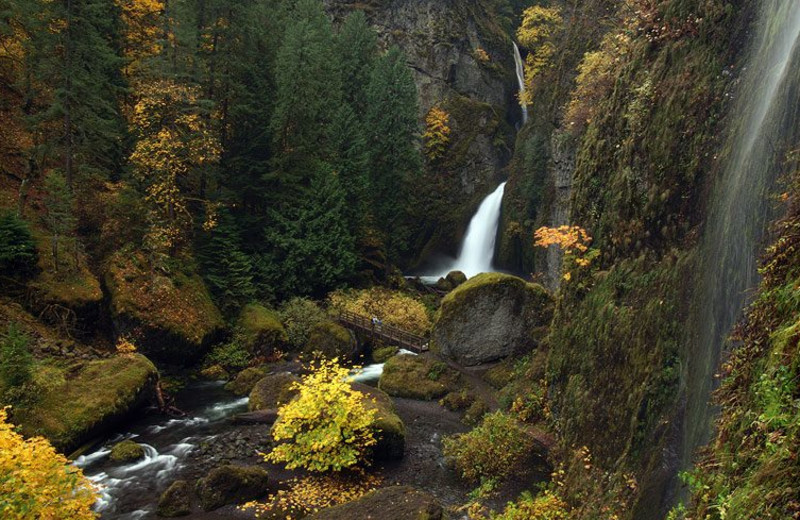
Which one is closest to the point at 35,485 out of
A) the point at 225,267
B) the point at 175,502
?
the point at 175,502

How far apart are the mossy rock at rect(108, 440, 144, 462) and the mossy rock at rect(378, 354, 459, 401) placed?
9360mm

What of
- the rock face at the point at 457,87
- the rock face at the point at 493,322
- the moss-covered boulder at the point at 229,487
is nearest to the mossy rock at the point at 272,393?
the moss-covered boulder at the point at 229,487

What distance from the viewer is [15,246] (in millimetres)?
17500

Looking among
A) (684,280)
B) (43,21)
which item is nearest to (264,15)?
(43,21)

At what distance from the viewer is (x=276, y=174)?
27984 mm

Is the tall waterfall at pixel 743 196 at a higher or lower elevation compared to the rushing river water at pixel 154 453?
higher

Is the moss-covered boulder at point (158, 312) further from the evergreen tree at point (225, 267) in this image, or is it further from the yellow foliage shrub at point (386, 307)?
the yellow foliage shrub at point (386, 307)

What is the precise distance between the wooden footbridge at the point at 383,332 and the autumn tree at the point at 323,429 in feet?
31.7

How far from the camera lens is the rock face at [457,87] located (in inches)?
1609

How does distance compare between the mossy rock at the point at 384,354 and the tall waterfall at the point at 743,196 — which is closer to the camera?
the tall waterfall at the point at 743,196

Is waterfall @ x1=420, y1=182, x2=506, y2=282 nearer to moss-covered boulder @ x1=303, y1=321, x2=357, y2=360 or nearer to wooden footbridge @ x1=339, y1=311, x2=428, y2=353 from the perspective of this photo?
wooden footbridge @ x1=339, y1=311, x2=428, y2=353

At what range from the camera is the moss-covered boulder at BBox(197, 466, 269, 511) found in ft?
37.4

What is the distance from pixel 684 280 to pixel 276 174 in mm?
24414

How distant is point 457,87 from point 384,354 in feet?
104
